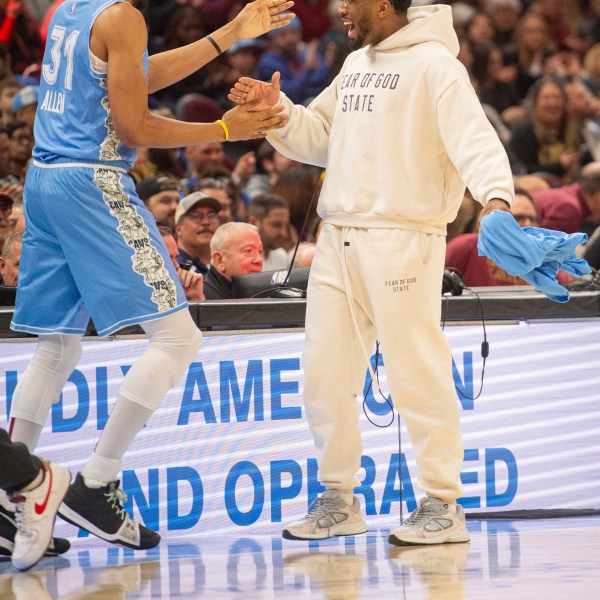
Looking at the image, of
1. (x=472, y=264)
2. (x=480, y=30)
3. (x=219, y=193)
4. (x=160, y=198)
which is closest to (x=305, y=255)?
(x=472, y=264)

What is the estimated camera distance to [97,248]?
3.59 m

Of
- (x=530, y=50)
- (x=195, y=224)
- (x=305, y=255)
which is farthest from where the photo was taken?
(x=530, y=50)

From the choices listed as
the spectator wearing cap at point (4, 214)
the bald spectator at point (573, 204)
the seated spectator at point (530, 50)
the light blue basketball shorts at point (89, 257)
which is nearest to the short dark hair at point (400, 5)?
the light blue basketball shorts at point (89, 257)

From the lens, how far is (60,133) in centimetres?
365

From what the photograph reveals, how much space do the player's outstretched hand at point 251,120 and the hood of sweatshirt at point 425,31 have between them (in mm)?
388

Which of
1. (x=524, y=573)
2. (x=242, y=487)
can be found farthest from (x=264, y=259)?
(x=524, y=573)

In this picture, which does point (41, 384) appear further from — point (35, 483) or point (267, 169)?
point (267, 169)

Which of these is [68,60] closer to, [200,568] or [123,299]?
[123,299]

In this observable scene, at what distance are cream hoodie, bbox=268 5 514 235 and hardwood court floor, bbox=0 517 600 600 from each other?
102 cm

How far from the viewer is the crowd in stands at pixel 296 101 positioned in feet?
→ 22.1

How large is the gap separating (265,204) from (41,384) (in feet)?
12.6

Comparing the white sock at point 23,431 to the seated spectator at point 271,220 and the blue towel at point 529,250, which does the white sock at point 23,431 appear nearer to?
the blue towel at point 529,250

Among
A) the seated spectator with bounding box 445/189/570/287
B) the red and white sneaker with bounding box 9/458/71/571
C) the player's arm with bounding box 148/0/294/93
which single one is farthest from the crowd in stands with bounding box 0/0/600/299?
the red and white sneaker with bounding box 9/458/71/571

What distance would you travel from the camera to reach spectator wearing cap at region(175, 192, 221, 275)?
21.9ft
